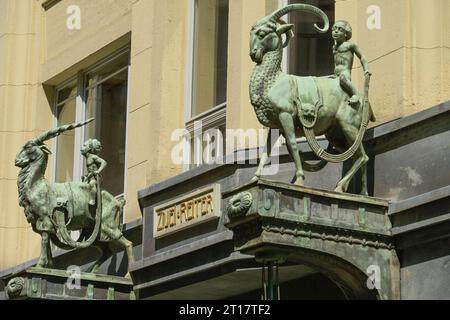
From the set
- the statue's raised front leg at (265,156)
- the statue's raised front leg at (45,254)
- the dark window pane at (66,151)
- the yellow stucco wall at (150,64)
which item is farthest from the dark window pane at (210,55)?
the dark window pane at (66,151)

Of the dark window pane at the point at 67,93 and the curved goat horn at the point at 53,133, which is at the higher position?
the dark window pane at the point at 67,93

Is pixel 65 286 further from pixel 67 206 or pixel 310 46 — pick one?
pixel 310 46

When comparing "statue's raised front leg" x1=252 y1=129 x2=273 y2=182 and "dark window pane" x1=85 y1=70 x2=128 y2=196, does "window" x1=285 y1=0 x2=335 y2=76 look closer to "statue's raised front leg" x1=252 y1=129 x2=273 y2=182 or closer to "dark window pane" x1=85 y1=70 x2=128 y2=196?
"statue's raised front leg" x1=252 y1=129 x2=273 y2=182

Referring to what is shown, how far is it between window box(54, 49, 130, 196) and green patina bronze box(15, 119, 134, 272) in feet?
5.73

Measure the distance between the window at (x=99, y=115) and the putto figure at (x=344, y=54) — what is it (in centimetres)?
598

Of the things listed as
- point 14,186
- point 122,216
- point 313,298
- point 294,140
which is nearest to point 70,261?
point 122,216

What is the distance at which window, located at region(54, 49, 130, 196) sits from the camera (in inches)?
882

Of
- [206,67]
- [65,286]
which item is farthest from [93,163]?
[206,67]

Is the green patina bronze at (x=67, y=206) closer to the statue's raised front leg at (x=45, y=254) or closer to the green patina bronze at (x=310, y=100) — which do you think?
the statue's raised front leg at (x=45, y=254)

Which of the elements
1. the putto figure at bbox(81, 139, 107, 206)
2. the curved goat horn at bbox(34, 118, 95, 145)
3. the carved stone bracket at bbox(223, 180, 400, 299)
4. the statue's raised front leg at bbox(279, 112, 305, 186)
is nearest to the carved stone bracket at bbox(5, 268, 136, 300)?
the putto figure at bbox(81, 139, 107, 206)

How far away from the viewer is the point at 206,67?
20.3 metres

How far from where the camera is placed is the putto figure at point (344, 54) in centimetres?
1657

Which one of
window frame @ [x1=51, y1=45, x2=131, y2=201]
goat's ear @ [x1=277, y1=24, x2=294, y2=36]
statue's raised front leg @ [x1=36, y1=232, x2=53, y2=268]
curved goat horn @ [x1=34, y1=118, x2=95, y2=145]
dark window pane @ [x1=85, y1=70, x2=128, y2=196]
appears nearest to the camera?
goat's ear @ [x1=277, y1=24, x2=294, y2=36]

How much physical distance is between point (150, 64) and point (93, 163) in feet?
5.86
